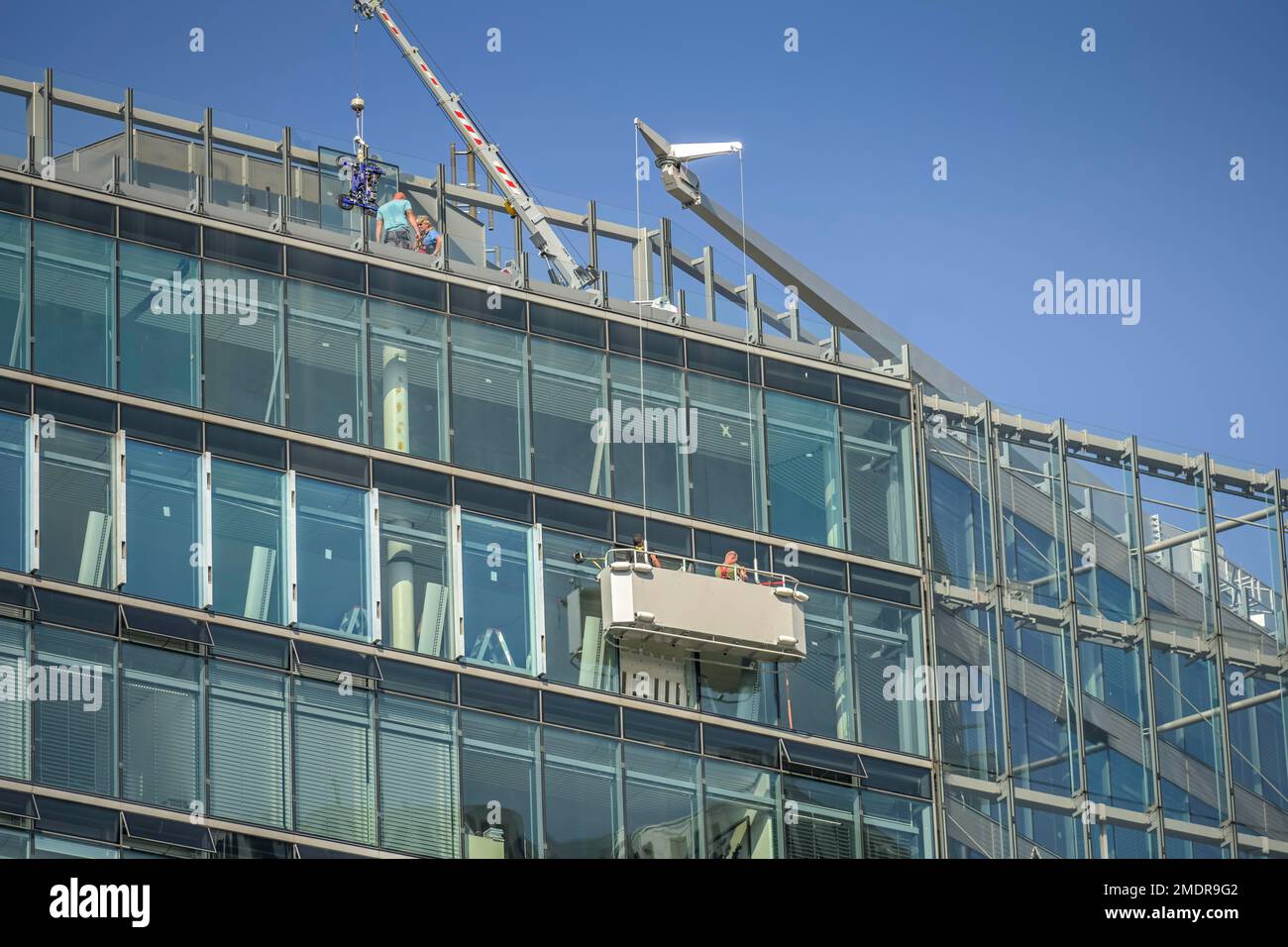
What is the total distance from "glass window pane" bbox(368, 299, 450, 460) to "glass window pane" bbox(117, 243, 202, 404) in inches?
156

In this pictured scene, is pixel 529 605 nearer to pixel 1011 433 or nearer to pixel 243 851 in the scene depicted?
pixel 243 851

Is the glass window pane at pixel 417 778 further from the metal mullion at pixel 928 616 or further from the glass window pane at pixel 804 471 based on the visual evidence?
the metal mullion at pixel 928 616

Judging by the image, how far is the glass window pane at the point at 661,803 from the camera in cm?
6044

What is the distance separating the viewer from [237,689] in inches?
2271

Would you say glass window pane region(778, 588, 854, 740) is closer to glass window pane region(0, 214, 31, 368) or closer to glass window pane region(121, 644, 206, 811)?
glass window pane region(121, 644, 206, 811)

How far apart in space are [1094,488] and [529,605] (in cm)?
1587

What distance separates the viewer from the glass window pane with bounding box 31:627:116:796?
181 ft

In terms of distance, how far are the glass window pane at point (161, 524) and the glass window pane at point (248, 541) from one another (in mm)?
459

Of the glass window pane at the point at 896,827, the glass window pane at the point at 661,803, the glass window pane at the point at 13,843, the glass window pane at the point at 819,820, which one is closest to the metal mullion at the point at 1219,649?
the glass window pane at the point at 896,827
